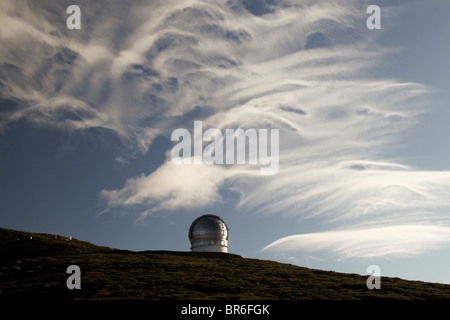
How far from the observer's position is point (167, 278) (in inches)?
1686

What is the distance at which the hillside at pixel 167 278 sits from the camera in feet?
121

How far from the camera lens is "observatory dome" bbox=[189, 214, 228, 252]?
228 feet

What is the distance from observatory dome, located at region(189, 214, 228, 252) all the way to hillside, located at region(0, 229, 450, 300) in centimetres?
679

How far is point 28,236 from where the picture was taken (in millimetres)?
65125
